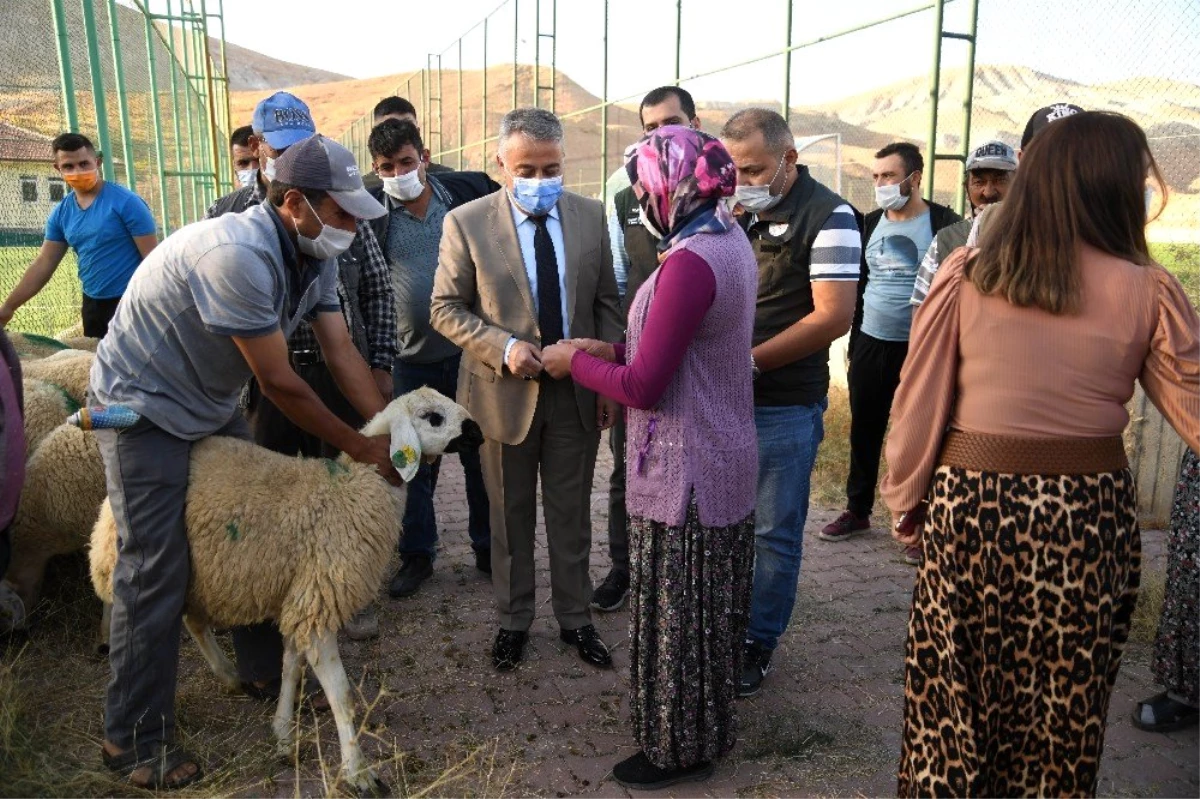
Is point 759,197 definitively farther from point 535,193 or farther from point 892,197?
point 892,197

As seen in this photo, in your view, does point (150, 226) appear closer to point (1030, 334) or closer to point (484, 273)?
point (484, 273)

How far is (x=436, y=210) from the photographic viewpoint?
16.4ft

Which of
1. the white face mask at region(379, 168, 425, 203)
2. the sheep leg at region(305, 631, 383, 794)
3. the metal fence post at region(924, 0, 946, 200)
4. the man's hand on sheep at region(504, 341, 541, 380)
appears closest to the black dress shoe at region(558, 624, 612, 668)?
the sheep leg at region(305, 631, 383, 794)

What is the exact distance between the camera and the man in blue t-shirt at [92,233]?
5699 mm

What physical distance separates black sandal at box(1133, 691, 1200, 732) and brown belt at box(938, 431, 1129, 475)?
6.10ft

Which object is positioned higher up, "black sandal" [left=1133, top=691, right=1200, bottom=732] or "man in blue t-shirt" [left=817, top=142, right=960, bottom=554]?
"man in blue t-shirt" [left=817, top=142, right=960, bottom=554]

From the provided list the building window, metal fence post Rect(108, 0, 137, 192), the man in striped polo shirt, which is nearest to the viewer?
the man in striped polo shirt

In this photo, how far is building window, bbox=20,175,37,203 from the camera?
7491 mm

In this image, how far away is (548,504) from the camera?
4.04 m

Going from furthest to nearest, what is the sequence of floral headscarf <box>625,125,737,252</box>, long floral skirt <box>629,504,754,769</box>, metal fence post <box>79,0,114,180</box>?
metal fence post <box>79,0,114,180</box> → long floral skirt <box>629,504,754,769</box> → floral headscarf <box>625,125,737,252</box>

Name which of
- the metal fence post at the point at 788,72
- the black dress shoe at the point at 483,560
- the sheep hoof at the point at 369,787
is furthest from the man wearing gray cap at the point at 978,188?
the metal fence post at the point at 788,72

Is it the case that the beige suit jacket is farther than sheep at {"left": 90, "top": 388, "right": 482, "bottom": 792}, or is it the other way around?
the beige suit jacket

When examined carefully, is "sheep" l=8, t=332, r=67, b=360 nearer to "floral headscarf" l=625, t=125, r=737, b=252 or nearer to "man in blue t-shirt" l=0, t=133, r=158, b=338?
"man in blue t-shirt" l=0, t=133, r=158, b=338

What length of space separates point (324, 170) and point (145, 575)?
1510mm
